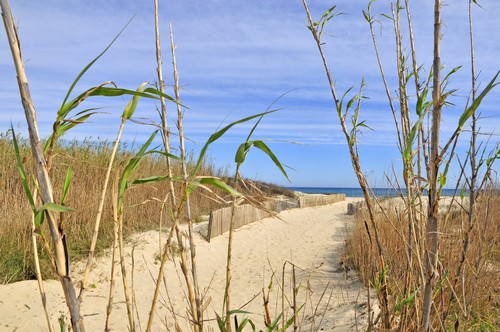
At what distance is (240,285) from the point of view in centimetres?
578

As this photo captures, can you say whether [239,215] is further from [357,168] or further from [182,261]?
[182,261]

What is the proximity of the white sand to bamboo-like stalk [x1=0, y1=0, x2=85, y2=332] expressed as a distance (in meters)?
0.81

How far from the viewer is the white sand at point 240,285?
401 centimetres

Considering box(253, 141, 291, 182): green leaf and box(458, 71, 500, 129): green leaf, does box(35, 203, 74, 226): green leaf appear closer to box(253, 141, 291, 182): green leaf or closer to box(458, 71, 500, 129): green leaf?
box(253, 141, 291, 182): green leaf

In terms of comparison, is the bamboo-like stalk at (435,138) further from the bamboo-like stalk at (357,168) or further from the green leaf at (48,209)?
the green leaf at (48,209)

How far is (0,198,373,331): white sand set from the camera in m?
4.01

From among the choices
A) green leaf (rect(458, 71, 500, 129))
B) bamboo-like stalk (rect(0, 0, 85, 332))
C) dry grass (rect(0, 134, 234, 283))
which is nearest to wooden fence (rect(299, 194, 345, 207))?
dry grass (rect(0, 134, 234, 283))

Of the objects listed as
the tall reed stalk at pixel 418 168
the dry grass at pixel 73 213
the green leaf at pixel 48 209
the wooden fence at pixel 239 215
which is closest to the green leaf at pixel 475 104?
the tall reed stalk at pixel 418 168

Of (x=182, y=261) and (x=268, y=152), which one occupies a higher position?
(x=268, y=152)

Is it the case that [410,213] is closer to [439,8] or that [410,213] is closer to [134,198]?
[439,8]

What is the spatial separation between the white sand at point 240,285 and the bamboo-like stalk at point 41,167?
2.64 ft

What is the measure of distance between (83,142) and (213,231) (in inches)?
147

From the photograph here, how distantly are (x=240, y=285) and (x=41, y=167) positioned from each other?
203 inches

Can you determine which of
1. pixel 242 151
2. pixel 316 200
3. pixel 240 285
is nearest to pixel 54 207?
pixel 242 151
